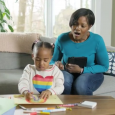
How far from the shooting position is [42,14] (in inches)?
131

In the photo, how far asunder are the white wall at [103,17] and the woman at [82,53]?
1556 millimetres

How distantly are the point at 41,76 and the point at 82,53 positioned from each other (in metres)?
0.53

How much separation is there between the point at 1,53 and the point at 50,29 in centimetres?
118

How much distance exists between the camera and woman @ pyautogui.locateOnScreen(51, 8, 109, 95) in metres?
1.72

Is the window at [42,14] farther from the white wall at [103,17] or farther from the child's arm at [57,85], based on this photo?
the child's arm at [57,85]

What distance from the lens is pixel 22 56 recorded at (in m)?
2.39

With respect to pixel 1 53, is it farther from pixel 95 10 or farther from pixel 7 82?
pixel 95 10

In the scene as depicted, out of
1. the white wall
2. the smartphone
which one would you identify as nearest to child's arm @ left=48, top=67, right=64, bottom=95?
the smartphone

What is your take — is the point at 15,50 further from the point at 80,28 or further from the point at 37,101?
the point at 37,101

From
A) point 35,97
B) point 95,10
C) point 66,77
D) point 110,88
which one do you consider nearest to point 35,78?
point 35,97

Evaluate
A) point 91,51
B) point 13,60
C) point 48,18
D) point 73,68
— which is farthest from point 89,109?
point 48,18

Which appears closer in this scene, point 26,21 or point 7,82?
point 7,82

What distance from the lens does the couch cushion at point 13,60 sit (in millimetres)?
2334

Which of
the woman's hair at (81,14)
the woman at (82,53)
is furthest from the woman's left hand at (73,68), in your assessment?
the woman's hair at (81,14)
